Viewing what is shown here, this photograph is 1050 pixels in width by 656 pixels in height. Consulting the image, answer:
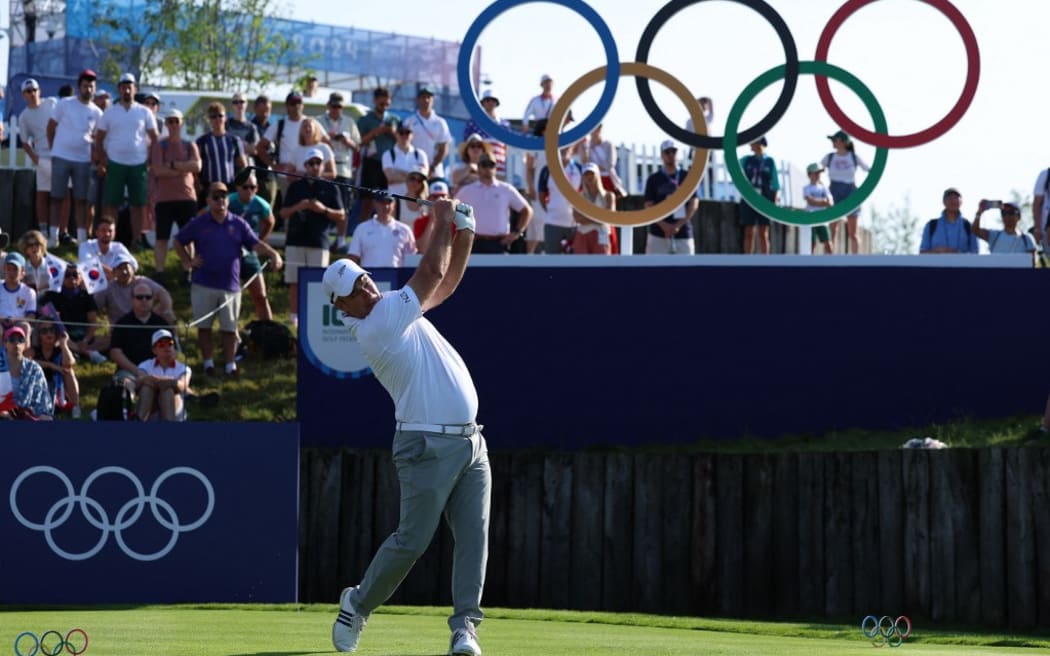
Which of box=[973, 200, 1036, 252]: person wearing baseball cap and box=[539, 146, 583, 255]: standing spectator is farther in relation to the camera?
box=[539, 146, 583, 255]: standing spectator

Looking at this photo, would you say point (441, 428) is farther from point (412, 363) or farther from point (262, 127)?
point (262, 127)

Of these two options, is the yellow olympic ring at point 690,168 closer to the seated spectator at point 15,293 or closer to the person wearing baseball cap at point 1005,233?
the person wearing baseball cap at point 1005,233

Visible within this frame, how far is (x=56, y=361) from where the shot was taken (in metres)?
15.5

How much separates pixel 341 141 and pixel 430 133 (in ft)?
3.46

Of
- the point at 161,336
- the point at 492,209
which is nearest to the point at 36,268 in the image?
the point at 161,336

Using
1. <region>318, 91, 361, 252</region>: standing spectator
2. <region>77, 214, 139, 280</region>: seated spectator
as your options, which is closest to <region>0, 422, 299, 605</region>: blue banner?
<region>77, 214, 139, 280</region>: seated spectator

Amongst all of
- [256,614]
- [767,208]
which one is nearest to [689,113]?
[767,208]

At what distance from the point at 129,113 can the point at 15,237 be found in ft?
10.8

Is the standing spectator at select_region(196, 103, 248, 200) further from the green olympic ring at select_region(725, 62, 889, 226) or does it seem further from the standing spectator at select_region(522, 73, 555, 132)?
the green olympic ring at select_region(725, 62, 889, 226)

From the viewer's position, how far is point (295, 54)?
45906 millimetres

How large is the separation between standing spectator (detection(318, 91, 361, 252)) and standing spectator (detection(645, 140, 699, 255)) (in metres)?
3.60

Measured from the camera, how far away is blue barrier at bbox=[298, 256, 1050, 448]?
15820 millimetres

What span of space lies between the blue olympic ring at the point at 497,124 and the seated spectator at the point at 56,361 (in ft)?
14.2

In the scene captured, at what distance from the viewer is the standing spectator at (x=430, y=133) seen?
1992 centimetres
